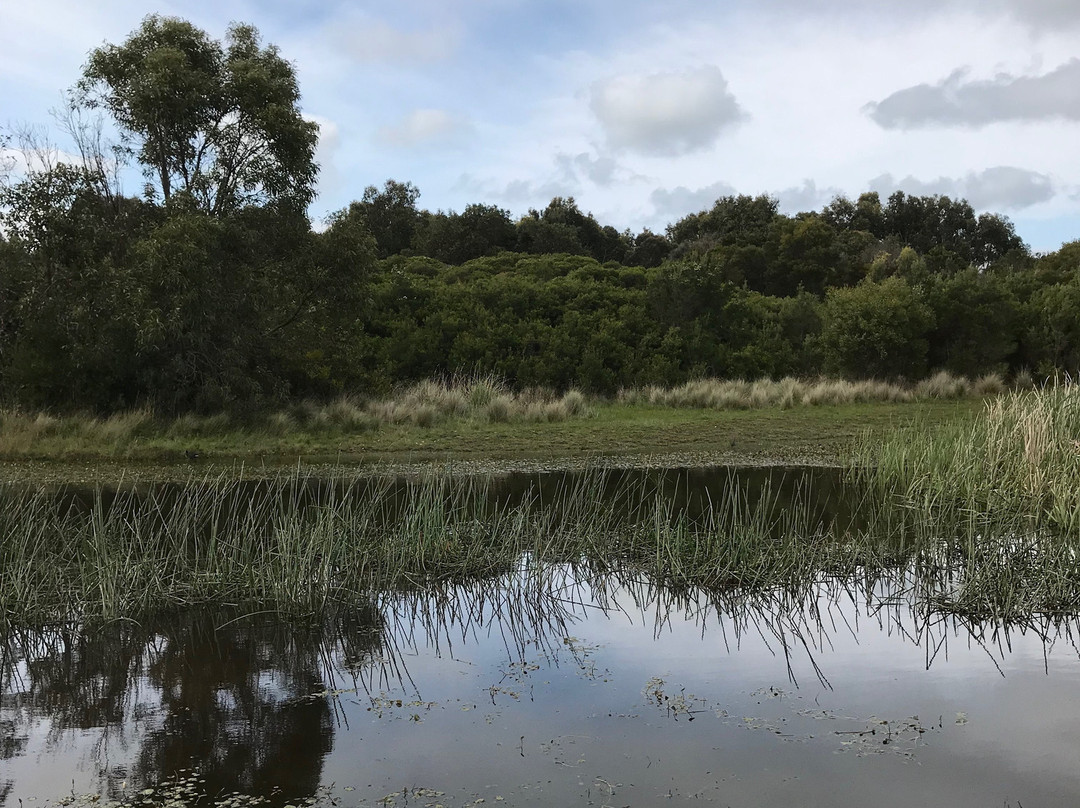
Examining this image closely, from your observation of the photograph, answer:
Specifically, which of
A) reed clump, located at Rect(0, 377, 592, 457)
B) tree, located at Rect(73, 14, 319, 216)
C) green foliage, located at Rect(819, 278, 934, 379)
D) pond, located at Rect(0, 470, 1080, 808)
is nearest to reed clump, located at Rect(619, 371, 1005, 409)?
green foliage, located at Rect(819, 278, 934, 379)

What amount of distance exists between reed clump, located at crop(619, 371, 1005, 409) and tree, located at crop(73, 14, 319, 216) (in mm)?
9555

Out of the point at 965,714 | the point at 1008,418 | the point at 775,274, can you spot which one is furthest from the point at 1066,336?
the point at 965,714

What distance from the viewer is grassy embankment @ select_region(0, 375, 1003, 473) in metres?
15.1

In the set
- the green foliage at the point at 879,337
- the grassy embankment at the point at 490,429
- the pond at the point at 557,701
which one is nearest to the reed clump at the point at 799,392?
Result: the grassy embankment at the point at 490,429

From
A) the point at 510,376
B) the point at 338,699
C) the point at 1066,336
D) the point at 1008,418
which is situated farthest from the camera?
the point at 1066,336

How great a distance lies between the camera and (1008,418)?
34.5 feet

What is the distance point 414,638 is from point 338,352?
15.3 metres

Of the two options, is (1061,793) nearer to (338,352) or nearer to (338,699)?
(338,699)

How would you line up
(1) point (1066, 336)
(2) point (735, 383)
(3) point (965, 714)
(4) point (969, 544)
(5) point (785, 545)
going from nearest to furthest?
(3) point (965, 714) < (4) point (969, 544) < (5) point (785, 545) < (2) point (735, 383) < (1) point (1066, 336)

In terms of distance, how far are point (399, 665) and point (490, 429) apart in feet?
41.4

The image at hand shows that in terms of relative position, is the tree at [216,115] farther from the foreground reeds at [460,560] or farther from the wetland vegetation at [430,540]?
the foreground reeds at [460,560]

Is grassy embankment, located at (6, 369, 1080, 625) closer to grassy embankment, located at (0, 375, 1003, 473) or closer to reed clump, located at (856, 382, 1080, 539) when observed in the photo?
reed clump, located at (856, 382, 1080, 539)

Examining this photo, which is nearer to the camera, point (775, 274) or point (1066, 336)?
point (1066, 336)

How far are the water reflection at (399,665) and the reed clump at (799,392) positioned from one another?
613 inches
